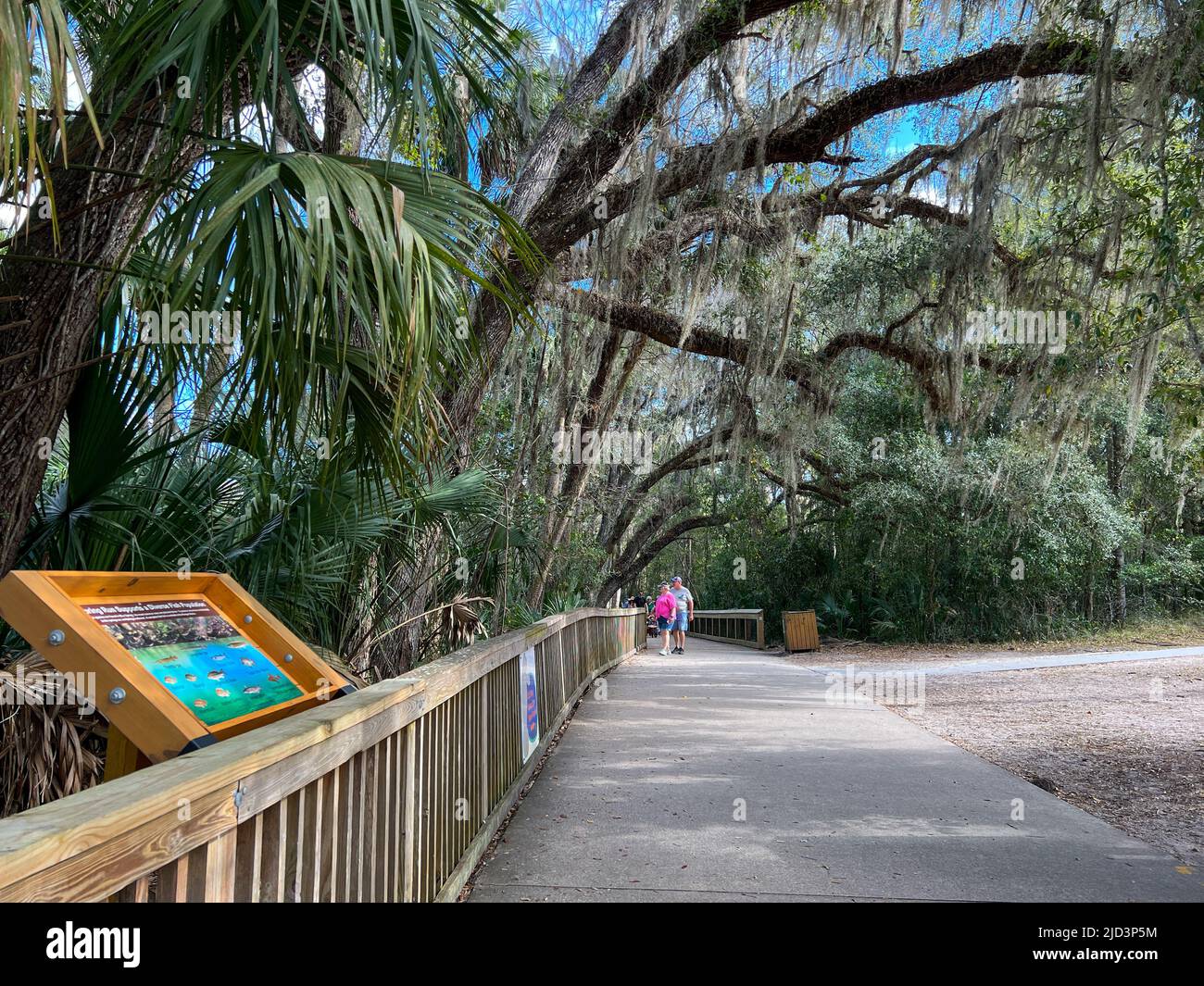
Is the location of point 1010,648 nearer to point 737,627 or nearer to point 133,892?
point 737,627

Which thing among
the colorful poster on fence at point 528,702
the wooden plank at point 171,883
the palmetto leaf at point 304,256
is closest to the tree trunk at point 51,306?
the palmetto leaf at point 304,256

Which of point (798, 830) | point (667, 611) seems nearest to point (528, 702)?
point (798, 830)

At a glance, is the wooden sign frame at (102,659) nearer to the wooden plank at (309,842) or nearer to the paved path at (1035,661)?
the wooden plank at (309,842)

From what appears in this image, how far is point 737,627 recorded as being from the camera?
2848 centimetres

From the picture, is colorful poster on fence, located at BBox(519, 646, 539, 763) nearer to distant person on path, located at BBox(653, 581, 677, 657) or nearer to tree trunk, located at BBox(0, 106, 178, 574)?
tree trunk, located at BBox(0, 106, 178, 574)

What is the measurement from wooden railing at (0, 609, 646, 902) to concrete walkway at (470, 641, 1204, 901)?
56 centimetres

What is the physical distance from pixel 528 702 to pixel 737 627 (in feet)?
75.1

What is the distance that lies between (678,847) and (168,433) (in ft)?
11.1

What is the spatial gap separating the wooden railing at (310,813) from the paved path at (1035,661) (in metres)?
11.2

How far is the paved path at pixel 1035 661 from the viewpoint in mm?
14133

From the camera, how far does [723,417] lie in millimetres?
16422

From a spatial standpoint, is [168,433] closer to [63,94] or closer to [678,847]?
[63,94]

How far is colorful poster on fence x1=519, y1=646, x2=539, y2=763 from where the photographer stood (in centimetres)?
607

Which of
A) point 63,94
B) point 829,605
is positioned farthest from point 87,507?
point 829,605
